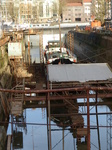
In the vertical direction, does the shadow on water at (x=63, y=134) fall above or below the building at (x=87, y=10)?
below

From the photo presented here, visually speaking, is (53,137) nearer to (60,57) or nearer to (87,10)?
(60,57)

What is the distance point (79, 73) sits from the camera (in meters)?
13.9

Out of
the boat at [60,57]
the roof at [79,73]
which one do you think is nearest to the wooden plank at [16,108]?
the roof at [79,73]

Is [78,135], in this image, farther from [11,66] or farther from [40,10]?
[40,10]

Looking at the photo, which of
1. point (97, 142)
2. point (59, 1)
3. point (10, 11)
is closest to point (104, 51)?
point (97, 142)

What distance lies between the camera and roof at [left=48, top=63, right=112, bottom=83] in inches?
520

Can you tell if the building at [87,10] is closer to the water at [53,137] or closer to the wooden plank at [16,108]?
the water at [53,137]

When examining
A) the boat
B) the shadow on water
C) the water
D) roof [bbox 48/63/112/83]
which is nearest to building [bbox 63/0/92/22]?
the boat

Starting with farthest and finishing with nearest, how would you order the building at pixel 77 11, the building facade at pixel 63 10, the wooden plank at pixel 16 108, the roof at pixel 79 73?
the building at pixel 77 11 < the building facade at pixel 63 10 < the roof at pixel 79 73 < the wooden plank at pixel 16 108

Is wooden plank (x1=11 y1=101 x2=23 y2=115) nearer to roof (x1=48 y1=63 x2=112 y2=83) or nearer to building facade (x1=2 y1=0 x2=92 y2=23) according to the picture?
roof (x1=48 y1=63 x2=112 y2=83)

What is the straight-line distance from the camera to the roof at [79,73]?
13211mm

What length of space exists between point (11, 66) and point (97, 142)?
12010 millimetres

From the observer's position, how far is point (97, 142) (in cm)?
1035

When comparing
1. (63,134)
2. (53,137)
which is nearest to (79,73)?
(63,134)
